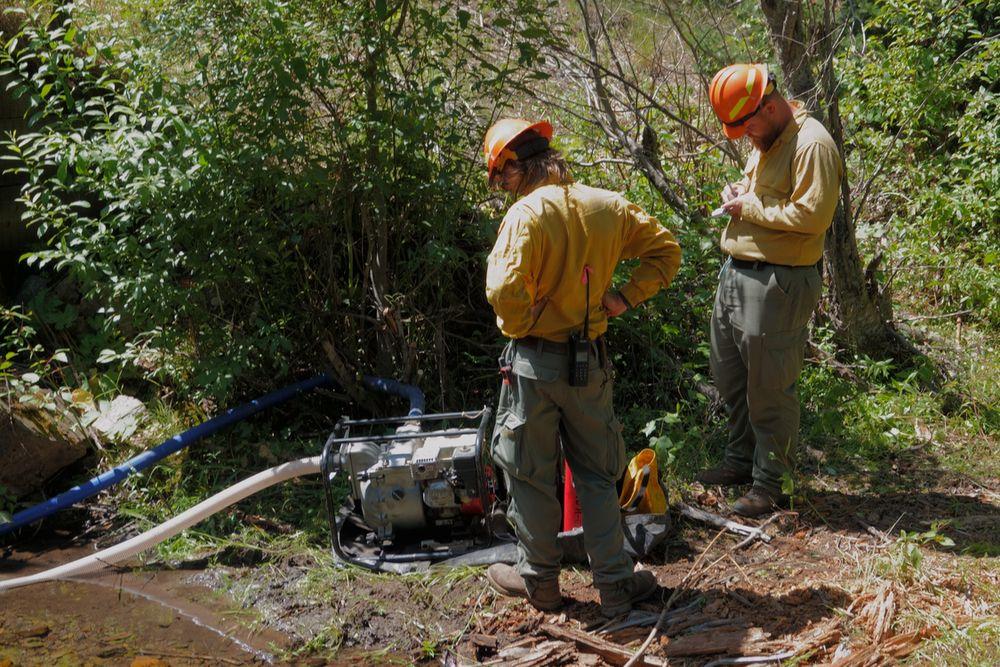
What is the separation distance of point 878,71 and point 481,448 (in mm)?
4627

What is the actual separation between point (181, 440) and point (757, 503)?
10.3ft

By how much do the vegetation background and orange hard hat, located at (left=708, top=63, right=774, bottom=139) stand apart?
1179mm

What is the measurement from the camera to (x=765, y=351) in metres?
4.40

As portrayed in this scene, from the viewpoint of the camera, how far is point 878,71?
695cm

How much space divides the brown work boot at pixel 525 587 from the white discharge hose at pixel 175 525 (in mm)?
990

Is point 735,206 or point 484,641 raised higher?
point 735,206

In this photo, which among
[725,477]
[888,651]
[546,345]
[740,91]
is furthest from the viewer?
[725,477]

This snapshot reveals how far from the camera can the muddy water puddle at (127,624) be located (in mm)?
4160

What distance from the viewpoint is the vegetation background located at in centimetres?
493

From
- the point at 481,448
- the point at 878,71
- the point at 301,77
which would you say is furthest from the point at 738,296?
the point at 878,71

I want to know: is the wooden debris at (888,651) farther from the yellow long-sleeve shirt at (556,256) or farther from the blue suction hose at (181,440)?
the blue suction hose at (181,440)

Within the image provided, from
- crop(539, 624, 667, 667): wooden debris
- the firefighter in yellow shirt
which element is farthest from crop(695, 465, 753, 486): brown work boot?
crop(539, 624, 667, 667): wooden debris

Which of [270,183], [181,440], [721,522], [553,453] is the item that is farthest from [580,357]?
[181,440]

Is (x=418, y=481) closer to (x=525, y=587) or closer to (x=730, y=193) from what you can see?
(x=525, y=587)
